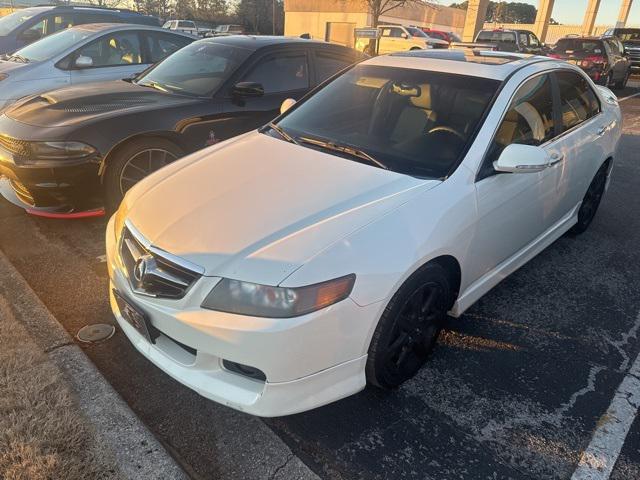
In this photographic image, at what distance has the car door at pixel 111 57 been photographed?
6.68m

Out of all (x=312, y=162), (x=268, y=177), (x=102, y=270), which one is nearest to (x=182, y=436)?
(x=268, y=177)

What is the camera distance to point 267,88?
5.05 meters

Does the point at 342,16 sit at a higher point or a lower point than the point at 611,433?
higher

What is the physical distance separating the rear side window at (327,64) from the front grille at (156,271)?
3572mm

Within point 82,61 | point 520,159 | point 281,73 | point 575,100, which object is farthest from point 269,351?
point 82,61

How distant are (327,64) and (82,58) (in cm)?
344

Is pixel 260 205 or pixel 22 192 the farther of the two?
pixel 22 192

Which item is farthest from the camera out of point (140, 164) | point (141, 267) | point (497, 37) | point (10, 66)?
point (497, 37)

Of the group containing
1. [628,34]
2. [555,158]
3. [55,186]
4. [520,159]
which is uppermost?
[628,34]

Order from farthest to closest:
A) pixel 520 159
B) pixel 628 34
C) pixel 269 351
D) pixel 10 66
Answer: pixel 628 34 → pixel 10 66 → pixel 520 159 → pixel 269 351

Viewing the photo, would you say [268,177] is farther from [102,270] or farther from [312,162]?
[102,270]

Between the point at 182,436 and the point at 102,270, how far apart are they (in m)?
1.85

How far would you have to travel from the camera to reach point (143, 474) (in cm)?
206

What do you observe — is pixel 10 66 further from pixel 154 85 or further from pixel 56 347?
pixel 56 347
